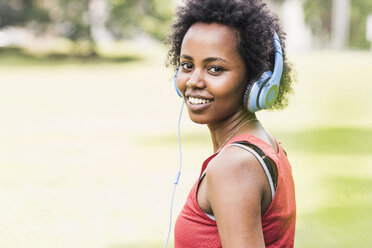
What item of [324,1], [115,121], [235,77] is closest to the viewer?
[235,77]

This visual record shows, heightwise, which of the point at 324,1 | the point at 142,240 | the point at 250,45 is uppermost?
the point at 324,1

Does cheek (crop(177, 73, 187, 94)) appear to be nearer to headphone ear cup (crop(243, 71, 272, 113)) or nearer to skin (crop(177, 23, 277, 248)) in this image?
skin (crop(177, 23, 277, 248))

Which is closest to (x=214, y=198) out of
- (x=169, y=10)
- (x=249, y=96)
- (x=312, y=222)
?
(x=249, y=96)

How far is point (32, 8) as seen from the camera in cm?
3391

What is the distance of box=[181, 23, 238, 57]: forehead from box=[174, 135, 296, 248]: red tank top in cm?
33

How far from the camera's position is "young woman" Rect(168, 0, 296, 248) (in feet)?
6.02

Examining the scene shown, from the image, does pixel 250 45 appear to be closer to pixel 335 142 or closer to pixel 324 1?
pixel 335 142

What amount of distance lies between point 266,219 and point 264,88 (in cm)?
50

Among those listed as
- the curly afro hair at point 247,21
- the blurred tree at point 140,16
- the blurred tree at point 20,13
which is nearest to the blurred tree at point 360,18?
the blurred tree at point 140,16

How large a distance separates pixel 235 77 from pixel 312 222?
14.0 ft

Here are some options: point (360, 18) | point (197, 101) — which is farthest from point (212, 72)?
point (360, 18)

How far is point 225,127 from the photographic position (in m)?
2.27

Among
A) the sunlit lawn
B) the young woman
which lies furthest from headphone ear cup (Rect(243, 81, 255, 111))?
the sunlit lawn

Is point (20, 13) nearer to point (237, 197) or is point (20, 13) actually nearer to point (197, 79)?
point (197, 79)
